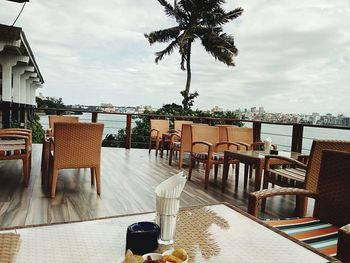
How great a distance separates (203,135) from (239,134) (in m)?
0.74

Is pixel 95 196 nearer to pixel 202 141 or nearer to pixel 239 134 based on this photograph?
pixel 202 141

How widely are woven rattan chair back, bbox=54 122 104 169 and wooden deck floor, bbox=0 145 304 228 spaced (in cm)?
42

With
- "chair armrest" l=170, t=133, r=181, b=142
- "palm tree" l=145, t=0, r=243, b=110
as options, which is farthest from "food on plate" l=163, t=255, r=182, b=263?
"palm tree" l=145, t=0, r=243, b=110

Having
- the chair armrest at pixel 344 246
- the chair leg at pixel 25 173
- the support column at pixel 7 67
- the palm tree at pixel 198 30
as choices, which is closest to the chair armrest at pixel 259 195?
the chair armrest at pixel 344 246

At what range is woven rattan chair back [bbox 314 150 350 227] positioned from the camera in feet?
5.50

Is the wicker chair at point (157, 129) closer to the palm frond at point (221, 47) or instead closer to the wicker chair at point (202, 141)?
the wicker chair at point (202, 141)

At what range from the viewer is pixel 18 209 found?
112 inches

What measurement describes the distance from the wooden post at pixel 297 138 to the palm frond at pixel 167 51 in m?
8.34

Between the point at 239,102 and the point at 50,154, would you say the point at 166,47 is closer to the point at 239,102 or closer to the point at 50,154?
the point at 239,102

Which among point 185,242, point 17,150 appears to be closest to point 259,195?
point 185,242

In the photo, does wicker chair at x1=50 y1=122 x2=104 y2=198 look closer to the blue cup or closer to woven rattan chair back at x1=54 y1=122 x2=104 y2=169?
woven rattan chair back at x1=54 y1=122 x2=104 y2=169

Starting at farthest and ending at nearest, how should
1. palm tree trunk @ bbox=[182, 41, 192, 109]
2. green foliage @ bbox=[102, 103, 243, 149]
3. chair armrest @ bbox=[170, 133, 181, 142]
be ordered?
palm tree trunk @ bbox=[182, 41, 192, 109] < green foliage @ bbox=[102, 103, 243, 149] < chair armrest @ bbox=[170, 133, 181, 142]

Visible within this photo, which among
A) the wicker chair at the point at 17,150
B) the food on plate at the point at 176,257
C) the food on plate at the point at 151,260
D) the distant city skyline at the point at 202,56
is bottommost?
the wicker chair at the point at 17,150

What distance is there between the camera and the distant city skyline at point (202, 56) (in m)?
7.69
